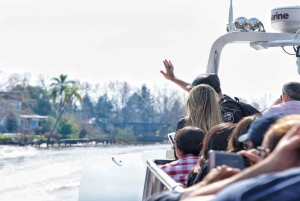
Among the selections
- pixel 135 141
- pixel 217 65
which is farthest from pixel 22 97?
pixel 217 65

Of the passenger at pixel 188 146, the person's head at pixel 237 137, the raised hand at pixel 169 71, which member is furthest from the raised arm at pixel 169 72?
the person's head at pixel 237 137

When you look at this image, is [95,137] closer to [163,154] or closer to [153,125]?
[153,125]

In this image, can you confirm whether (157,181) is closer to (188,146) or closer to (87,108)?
(188,146)

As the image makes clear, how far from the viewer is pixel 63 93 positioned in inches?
3890

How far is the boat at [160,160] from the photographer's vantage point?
3.94 metres

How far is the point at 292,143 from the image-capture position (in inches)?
73.4

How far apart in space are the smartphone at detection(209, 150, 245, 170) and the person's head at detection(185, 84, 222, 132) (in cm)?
266

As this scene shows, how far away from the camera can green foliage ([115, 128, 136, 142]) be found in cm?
10256

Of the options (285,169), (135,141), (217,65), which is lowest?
(135,141)

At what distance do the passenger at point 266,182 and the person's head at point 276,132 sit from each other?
35 millimetres

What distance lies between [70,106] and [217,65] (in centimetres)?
9515

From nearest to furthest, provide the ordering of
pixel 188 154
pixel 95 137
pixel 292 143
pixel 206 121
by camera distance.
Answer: pixel 292 143 < pixel 188 154 < pixel 206 121 < pixel 95 137

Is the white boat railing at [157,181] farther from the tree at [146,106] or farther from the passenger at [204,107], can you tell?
the tree at [146,106]

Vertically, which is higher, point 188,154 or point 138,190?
point 188,154
